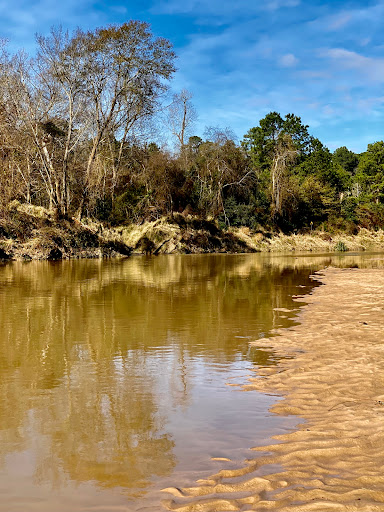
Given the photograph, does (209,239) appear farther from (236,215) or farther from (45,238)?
(45,238)

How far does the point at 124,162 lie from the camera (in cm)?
4366

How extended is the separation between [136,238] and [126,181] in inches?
281

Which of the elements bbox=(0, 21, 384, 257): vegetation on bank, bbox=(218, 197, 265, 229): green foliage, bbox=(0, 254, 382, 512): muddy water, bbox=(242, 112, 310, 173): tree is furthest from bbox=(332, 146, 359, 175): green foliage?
bbox=(0, 254, 382, 512): muddy water

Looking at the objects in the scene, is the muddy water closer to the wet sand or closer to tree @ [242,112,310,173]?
the wet sand

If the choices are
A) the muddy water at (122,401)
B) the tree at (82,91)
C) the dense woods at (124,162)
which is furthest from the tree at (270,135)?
the muddy water at (122,401)

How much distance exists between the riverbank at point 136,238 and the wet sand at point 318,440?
82.3ft

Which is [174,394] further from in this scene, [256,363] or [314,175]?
[314,175]

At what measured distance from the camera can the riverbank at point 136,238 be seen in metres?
29.8

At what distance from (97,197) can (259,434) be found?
1374 inches

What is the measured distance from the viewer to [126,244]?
120 ft

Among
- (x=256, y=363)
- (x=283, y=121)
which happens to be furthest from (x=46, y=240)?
(x=283, y=121)

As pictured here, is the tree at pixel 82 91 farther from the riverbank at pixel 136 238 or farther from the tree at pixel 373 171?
the tree at pixel 373 171

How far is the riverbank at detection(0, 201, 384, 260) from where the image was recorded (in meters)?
29.8

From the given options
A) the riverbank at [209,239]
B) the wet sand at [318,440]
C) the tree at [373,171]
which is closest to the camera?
the wet sand at [318,440]
